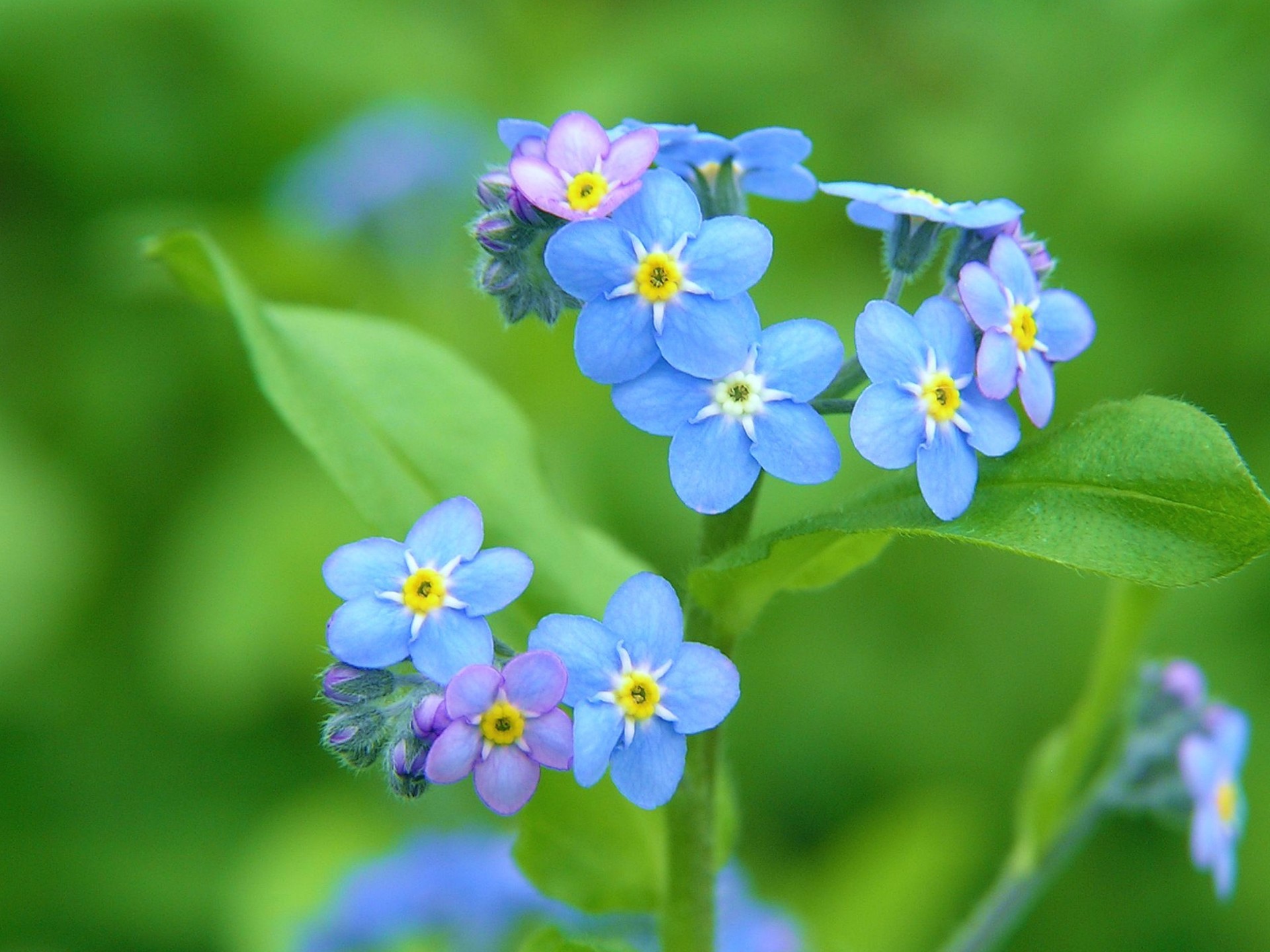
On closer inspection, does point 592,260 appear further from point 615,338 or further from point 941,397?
point 941,397

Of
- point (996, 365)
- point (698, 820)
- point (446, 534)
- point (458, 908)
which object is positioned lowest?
point (458, 908)

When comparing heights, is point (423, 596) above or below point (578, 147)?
below

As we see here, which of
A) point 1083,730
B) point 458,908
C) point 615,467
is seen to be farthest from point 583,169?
point 615,467

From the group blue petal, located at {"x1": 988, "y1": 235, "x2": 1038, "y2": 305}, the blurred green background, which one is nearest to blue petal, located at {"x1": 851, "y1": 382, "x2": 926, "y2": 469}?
blue petal, located at {"x1": 988, "y1": 235, "x2": 1038, "y2": 305}

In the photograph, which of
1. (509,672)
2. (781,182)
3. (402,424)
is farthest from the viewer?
(402,424)

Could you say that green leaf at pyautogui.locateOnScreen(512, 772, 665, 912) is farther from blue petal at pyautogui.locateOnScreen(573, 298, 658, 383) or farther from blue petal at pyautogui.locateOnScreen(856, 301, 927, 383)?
blue petal at pyautogui.locateOnScreen(856, 301, 927, 383)

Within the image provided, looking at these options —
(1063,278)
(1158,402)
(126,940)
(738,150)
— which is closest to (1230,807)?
(1158,402)
